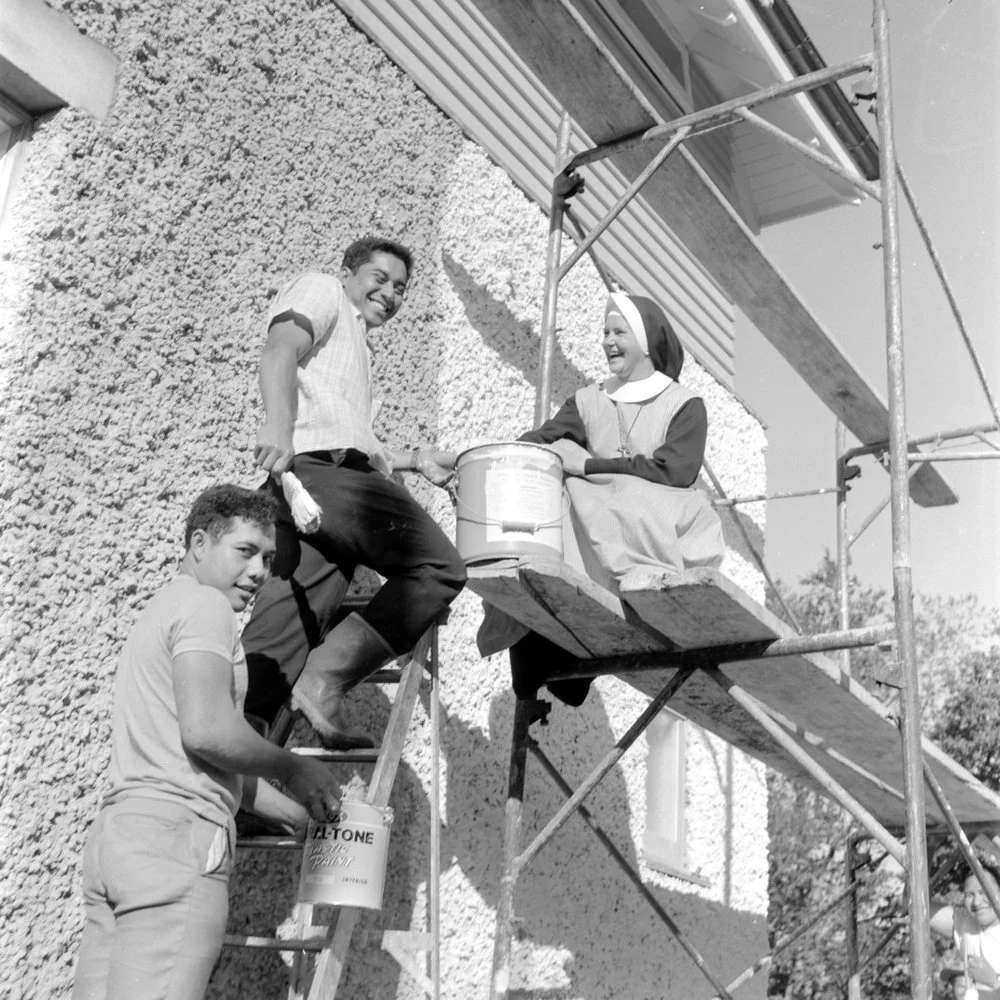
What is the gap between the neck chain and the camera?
402 cm

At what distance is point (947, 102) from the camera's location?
12.5m

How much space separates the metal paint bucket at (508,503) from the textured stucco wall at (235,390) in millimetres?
746

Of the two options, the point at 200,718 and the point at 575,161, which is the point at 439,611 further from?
the point at 575,161

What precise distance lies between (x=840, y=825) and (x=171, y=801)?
21522 mm

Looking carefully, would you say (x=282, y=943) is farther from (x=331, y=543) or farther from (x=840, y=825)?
(x=840, y=825)

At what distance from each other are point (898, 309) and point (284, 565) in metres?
2.15

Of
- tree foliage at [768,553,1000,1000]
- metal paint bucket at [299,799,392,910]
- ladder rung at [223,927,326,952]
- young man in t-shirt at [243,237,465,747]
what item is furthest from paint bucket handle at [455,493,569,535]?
tree foliage at [768,553,1000,1000]

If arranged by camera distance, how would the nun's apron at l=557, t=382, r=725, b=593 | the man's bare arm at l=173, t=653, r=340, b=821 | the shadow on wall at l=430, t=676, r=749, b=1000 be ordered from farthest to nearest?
the shadow on wall at l=430, t=676, r=749, b=1000, the nun's apron at l=557, t=382, r=725, b=593, the man's bare arm at l=173, t=653, r=340, b=821

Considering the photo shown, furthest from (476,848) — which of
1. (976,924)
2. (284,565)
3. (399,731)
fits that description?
(976,924)

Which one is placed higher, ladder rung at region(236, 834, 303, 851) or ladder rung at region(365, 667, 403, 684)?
ladder rung at region(365, 667, 403, 684)

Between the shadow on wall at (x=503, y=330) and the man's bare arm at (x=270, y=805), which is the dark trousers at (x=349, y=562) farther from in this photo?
the shadow on wall at (x=503, y=330)

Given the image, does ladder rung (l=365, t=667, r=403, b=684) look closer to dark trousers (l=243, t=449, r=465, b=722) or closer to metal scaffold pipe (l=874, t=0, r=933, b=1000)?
dark trousers (l=243, t=449, r=465, b=722)

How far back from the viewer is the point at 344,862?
2.82 metres

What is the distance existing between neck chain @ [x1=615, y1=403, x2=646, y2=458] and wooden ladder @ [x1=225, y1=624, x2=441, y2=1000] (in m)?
0.89
